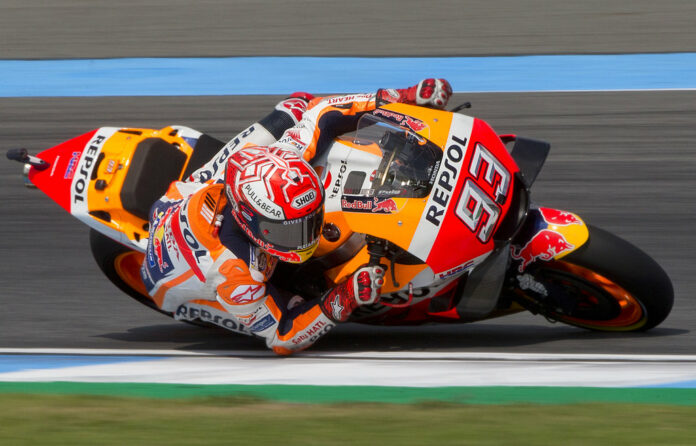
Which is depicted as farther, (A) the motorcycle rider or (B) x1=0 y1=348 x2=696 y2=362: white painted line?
(B) x1=0 y1=348 x2=696 y2=362: white painted line

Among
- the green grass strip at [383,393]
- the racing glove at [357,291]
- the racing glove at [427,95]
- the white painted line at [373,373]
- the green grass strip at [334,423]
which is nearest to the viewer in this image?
the green grass strip at [334,423]

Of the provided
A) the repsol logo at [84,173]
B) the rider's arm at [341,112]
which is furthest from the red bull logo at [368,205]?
the repsol logo at [84,173]

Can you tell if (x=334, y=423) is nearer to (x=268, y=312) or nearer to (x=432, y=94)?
(x=268, y=312)

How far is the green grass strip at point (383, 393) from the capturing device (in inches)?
171

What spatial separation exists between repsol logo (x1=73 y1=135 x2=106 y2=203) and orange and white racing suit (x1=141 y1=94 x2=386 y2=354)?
0.46 metres

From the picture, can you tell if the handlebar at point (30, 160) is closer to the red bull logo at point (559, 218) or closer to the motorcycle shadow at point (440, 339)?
the motorcycle shadow at point (440, 339)

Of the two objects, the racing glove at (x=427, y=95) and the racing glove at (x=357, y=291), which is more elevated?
the racing glove at (x=427, y=95)

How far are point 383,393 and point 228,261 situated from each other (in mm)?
922

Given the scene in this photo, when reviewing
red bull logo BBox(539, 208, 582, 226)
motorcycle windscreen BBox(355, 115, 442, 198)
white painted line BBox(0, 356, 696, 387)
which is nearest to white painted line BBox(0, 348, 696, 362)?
white painted line BBox(0, 356, 696, 387)

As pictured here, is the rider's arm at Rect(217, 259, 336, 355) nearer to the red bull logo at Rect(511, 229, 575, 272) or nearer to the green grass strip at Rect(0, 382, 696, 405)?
the green grass strip at Rect(0, 382, 696, 405)

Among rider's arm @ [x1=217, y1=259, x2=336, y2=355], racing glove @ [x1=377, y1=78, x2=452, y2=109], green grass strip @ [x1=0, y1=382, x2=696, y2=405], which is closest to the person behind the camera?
green grass strip @ [x1=0, y1=382, x2=696, y2=405]

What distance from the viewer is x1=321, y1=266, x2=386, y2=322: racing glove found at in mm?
4449
